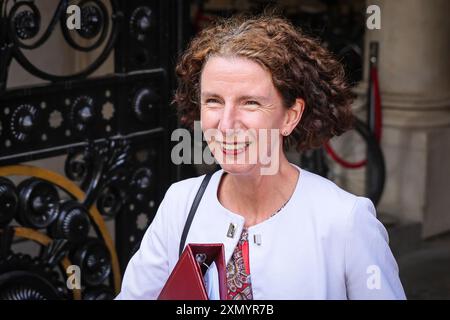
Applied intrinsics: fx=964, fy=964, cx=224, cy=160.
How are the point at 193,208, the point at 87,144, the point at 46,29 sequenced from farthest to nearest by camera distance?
the point at 87,144, the point at 46,29, the point at 193,208

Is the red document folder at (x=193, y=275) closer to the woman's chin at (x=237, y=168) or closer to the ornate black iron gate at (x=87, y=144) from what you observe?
the woman's chin at (x=237, y=168)

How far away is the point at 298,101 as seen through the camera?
2.87 m

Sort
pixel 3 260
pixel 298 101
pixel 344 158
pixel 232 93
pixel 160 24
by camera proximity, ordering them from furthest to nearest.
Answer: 1. pixel 344 158
2. pixel 160 24
3. pixel 3 260
4. pixel 298 101
5. pixel 232 93

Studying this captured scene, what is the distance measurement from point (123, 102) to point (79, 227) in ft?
2.26

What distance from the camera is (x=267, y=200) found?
2.82m

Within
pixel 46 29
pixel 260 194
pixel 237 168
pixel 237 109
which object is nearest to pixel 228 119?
pixel 237 109

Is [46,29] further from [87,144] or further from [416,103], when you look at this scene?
[416,103]

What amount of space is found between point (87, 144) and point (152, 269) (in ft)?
6.27

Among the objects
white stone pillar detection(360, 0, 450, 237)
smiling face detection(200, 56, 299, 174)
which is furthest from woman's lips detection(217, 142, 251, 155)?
white stone pillar detection(360, 0, 450, 237)

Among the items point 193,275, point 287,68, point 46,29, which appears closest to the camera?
point 193,275

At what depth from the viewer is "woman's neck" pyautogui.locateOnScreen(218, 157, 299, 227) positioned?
281 cm

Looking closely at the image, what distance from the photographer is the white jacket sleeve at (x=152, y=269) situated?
2.87 meters

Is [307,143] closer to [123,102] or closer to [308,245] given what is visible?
[308,245]
